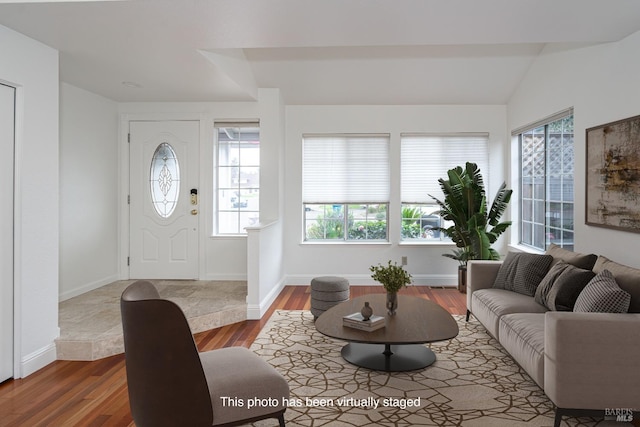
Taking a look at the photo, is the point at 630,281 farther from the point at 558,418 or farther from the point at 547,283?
the point at 558,418

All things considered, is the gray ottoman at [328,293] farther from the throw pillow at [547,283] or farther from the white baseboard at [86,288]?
the white baseboard at [86,288]

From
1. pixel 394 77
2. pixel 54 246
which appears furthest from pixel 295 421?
pixel 394 77

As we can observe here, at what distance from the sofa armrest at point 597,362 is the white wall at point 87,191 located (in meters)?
4.67

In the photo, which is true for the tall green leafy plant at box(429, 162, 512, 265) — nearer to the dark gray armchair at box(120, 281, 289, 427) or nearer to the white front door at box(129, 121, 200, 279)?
the white front door at box(129, 121, 200, 279)

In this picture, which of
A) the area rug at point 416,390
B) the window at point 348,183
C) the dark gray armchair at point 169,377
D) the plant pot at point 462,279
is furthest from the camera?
the window at point 348,183

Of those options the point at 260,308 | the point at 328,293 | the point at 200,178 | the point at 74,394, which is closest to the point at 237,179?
the point at 200,178

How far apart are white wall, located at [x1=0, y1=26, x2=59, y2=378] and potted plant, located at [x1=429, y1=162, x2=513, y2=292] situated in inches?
165

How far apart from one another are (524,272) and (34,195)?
13.0 feet

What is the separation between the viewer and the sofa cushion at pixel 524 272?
3992 millimetres

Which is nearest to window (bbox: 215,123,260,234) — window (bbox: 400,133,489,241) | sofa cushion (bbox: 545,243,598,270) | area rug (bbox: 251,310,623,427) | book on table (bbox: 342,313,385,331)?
window (bbox: 400,133,489,241)

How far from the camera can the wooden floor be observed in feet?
8.89

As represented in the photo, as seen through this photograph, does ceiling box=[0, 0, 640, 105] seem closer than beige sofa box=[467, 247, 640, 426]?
No

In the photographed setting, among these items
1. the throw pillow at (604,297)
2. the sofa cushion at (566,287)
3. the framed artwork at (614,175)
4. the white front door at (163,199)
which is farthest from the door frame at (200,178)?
the throw pillow at (604,297)

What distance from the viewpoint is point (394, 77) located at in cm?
A: 577
